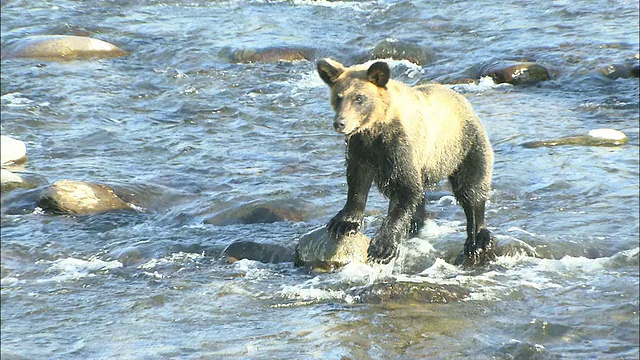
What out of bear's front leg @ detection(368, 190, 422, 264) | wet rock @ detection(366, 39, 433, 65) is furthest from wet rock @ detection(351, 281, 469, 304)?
wet rock @ detection(366, 39, 433, 65)

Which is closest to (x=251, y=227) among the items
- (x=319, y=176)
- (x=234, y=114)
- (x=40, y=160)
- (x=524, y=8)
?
(x=319, y=176)

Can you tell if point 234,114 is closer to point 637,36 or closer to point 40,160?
point 40,160

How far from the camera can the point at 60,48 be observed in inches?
657

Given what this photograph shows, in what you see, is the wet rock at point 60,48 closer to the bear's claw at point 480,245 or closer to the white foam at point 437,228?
the white foam at point 437,228

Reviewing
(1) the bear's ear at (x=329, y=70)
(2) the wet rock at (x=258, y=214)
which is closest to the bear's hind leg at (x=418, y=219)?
(2) the wet rock at (x=258, y=214)

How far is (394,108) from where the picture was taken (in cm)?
754

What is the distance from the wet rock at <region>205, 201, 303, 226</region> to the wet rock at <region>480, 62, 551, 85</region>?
565cm

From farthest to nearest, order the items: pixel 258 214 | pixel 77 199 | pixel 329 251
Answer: pixel 77 199, pixel 258 214, pixel 329 251

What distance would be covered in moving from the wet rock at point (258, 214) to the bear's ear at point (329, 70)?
225cm

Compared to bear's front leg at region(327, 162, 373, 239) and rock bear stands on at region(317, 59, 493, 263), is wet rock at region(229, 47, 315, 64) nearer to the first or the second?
rock bear stands on at region(317, 59, 493, 263)

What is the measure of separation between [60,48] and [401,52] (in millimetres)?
5705

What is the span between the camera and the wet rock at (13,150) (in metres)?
10.9

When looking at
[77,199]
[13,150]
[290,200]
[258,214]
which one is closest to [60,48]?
[13,150]

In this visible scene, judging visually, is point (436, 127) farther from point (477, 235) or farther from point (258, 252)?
point (258, 252)
